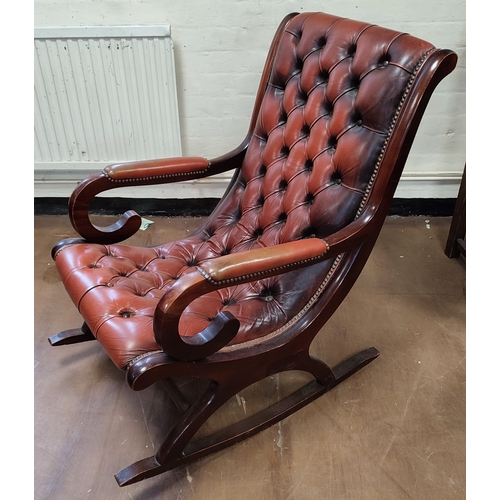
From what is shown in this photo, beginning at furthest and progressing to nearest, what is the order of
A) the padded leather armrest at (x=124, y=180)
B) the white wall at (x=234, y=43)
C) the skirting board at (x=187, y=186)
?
the skirting board at (x=187, y=186), the white wall at (x=234, y=43), the padded leather armrest at (x=124, y=180)

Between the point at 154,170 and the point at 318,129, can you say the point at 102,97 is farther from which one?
the point at 318,129

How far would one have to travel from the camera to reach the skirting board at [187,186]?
2287 millimetres

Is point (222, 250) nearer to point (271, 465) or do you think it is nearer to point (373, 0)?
point (271, 465)

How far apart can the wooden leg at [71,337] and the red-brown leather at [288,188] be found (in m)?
0.35

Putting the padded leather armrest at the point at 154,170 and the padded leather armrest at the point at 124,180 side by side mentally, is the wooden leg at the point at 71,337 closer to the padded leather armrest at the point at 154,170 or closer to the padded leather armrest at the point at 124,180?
the padded leather armrest at the point at 124,180

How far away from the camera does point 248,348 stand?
1220 mm

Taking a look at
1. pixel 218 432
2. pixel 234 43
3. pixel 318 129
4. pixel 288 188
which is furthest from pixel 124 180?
pixel 234 43

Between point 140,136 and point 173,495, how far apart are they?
60.6 inches

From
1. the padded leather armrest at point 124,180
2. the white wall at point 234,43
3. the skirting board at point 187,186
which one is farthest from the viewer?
the skirting board at point 187,186

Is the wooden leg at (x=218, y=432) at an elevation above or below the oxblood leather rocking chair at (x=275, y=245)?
below

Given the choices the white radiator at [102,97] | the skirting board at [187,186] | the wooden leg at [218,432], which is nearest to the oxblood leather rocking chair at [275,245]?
the wooden leg at [218,432]

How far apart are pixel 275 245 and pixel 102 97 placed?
1368 mm

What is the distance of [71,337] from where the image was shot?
1.60 m
